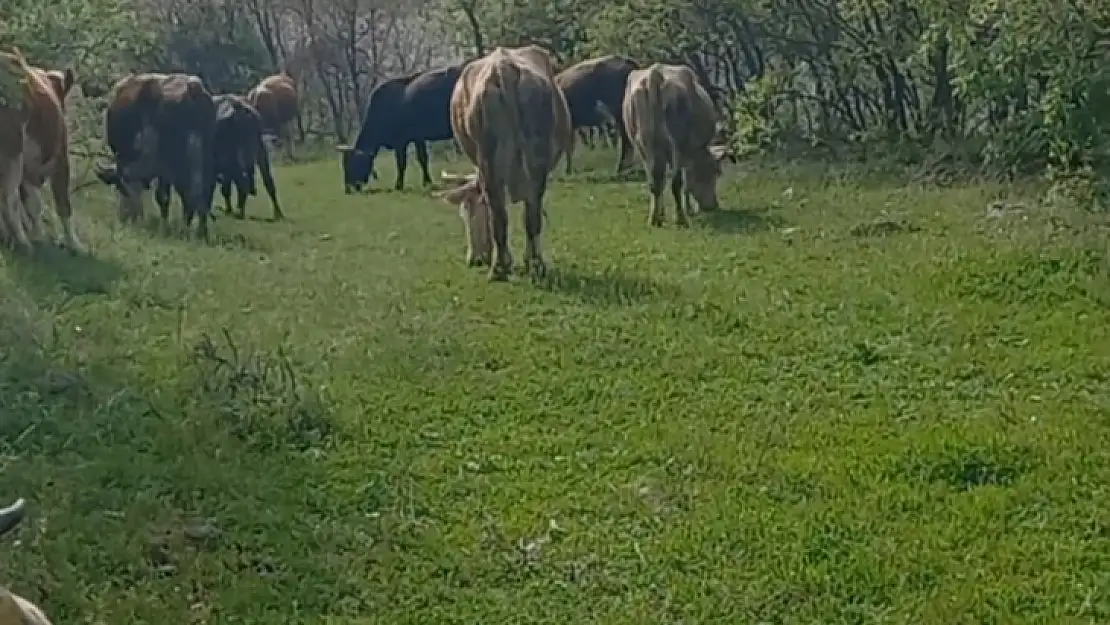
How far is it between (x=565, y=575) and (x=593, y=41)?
2067 centimetres

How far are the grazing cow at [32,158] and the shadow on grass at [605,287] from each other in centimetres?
392

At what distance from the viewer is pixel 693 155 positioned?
16.8 metres

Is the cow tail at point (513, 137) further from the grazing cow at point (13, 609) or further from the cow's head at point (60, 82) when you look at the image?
the grazing cow at point (13, 609)

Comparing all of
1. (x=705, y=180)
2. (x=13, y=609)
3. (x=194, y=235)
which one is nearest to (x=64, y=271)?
(x=194, y=235)

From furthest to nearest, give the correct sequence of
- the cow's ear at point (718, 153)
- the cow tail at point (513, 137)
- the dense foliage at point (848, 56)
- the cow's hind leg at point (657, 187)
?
the cow's ear at point (718, 153) < the cow's hind leg at point (657, 187) < the dense foliage at point (848, 56) < the cow tail at point (513, 137)

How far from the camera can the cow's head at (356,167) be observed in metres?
24.5

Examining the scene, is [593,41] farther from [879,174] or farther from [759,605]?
[759,605]

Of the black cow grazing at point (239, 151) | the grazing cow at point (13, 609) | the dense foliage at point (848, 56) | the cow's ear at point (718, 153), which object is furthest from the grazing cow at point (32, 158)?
the grazing cow at point (13, 609)

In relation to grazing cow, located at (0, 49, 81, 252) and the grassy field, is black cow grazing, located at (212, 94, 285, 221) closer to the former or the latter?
grazing cow, located at (0, 49, 81, 252)

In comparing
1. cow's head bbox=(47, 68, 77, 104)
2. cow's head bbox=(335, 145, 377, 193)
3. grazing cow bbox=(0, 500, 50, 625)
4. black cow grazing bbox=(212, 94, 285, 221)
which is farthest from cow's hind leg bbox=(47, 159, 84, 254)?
cow's head bbox=(335, 145, 377, 193)

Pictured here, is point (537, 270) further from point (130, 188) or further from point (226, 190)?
point (226, 190)

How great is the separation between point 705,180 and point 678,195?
696mm

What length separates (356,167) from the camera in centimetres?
2477

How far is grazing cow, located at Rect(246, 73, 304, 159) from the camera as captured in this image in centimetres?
3459
